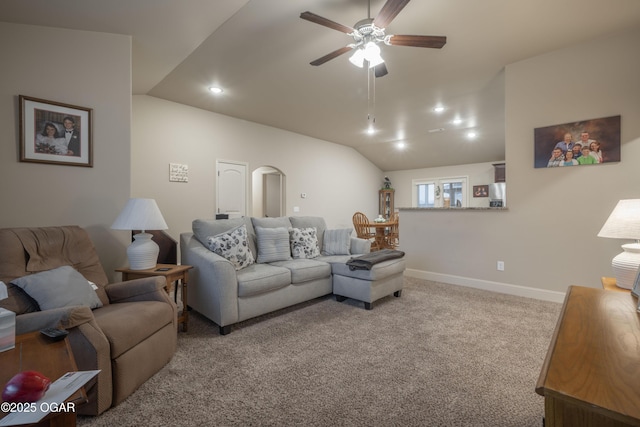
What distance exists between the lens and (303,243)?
3.54 m

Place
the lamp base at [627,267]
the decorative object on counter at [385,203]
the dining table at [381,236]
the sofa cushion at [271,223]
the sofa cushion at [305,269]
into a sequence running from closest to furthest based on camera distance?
the lamp base at [627,267]
the sofa cushion at [305,269]
the sofa cushion at [271,223]
the dining table at [381,236]
the decorative object on counter at [385,203]

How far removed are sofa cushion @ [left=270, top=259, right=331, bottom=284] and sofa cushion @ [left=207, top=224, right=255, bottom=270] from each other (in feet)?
1.14

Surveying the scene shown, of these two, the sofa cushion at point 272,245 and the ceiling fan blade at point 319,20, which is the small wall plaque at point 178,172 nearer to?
the sofa cushion at point 272,245

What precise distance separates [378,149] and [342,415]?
22.5 feet

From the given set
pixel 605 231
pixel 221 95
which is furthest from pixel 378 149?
pixel 605 231

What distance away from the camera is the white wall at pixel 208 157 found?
4.15m

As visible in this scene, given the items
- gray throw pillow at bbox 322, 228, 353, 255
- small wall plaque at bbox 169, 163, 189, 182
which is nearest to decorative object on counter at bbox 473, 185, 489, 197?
gray throw pillow at bbox 322, 228, 353, 255

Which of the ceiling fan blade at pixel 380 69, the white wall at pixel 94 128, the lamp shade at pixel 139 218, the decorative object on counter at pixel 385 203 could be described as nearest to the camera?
the white wall at pixel 94 128

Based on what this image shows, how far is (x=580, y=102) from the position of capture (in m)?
3.05

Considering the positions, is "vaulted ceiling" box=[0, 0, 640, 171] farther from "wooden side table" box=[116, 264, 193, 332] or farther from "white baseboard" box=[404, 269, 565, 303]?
"white baseboard" box=[404, 269, 565, 303]

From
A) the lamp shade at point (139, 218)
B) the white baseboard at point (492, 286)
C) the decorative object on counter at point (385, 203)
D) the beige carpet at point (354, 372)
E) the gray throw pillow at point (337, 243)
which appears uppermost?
the decorative object on counter at point (385, 203)

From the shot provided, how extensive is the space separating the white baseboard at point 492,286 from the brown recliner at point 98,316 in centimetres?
338

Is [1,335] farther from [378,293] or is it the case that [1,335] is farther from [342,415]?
[378,293]

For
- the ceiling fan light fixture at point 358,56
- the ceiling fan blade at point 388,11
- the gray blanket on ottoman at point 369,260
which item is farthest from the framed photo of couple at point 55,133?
the gray blanket on ottoman at point 369,260
